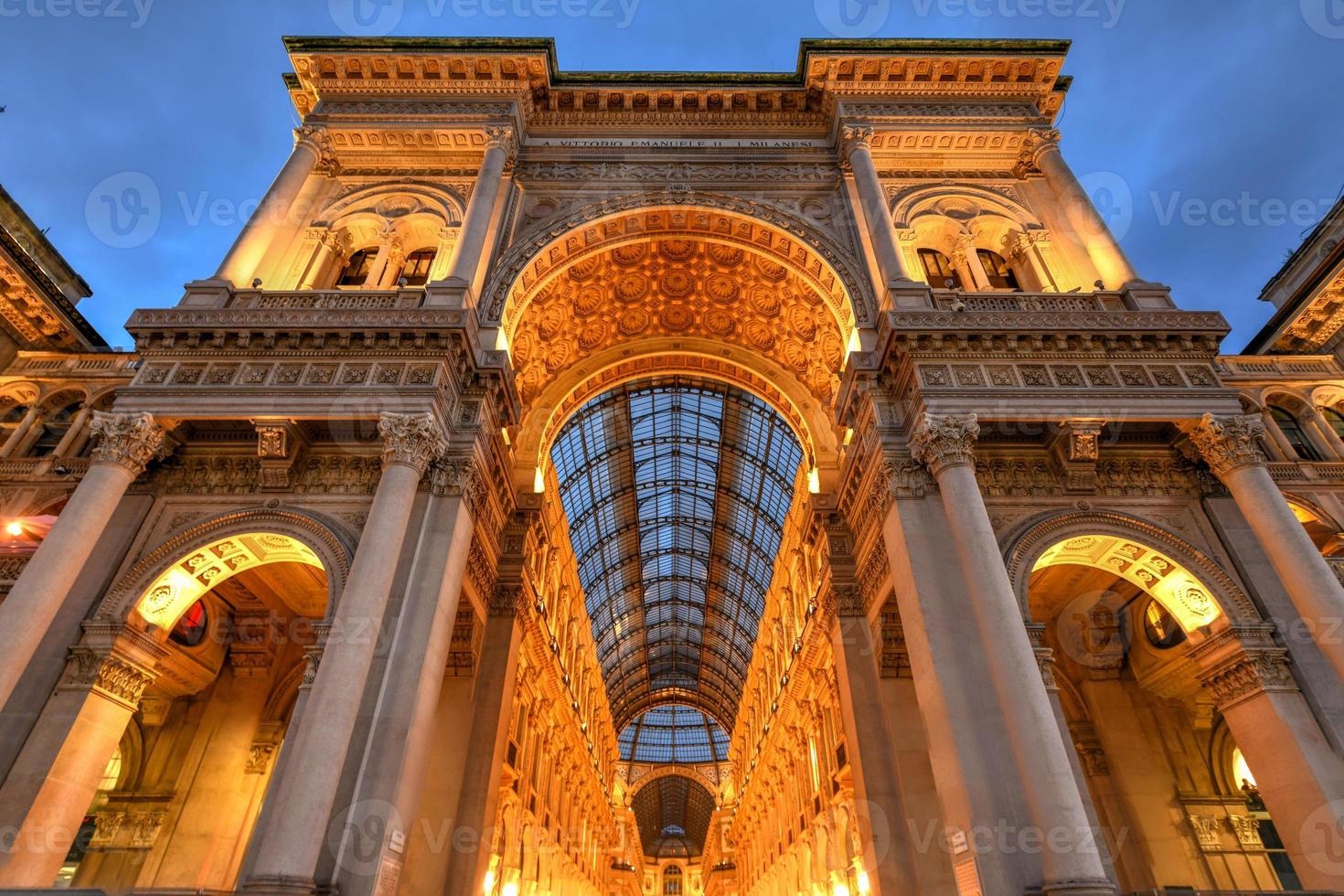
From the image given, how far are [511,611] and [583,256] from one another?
36.5 ft

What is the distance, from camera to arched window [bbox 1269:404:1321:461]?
18219 millimetres

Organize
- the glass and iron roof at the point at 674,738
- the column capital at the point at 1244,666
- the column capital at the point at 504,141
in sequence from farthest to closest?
the glass and iron roof at the point at 674,738 < the column capital at the point at 504,141 < the column capital at the point at 1244,666

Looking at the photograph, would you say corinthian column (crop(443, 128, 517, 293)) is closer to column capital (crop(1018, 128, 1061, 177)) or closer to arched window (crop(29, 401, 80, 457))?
arched window (crop(29, 401, 80, 457))

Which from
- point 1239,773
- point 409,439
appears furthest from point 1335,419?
point 409,439

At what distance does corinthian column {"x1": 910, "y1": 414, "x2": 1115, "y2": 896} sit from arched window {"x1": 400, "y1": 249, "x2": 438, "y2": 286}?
14795mm

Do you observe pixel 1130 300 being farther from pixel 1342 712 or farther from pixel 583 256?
pixel 583 256

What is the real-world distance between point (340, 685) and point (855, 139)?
20.2 m

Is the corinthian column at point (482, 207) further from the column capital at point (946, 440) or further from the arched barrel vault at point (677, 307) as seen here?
the column capital at point (946, 440)

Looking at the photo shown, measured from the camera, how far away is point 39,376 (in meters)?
19.4

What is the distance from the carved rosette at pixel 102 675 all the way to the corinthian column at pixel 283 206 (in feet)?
29.4

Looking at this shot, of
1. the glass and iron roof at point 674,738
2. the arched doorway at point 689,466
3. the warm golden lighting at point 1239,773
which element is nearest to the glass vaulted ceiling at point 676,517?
the arched doorway at point 689,466

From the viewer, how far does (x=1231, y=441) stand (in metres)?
13.8

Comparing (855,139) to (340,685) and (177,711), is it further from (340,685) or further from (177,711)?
(177,711)

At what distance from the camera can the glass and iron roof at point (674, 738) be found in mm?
67938
